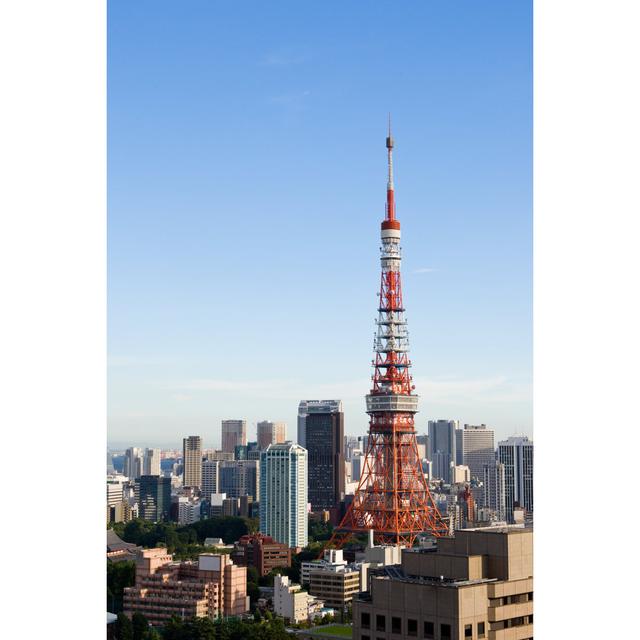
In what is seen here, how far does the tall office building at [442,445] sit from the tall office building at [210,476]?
522cm

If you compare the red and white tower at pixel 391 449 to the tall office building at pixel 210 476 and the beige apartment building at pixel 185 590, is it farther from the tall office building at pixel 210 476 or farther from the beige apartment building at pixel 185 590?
the tall office building at pixel 210 476

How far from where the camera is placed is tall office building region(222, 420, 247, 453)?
79.4 feet

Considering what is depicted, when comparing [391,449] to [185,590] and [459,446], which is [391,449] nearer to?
[185,590]

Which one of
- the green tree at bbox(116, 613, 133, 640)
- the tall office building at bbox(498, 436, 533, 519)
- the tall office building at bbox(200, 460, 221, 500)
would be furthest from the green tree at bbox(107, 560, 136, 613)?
the tall office building at bbox(200, 460, 221, 500)

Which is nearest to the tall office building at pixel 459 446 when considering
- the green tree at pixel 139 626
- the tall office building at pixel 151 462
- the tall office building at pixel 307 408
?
the tall office building at pixel 307 408

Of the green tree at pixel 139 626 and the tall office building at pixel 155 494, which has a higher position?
the green tree at pixel 139 626

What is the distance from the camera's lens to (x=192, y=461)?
75.8 feet

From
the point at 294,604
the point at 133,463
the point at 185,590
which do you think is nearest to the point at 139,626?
the point at 185,590

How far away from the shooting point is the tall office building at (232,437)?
79.4ft

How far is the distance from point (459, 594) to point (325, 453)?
1695 centimetres

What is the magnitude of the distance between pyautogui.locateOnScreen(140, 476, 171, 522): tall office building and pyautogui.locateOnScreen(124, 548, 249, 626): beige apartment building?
9578mm
